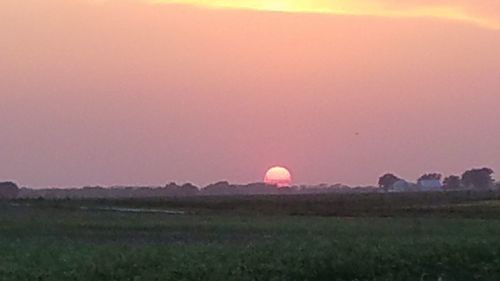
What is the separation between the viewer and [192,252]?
3189 centimetres

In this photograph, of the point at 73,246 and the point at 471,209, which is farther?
the point at 471,209

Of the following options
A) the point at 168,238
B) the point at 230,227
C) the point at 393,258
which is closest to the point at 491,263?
the point at 393,258

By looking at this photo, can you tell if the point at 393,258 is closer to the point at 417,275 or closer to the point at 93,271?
the point at 417,275

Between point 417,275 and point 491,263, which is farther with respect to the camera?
point 491,263

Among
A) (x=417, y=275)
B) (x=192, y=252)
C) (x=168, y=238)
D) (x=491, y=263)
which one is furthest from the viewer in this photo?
(x=168, y=238)

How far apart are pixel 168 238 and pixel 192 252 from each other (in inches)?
537

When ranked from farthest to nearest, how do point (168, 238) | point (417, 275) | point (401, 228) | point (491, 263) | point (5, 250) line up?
point (401, 228), point (168, 238), point (5, 250), point (491, 263), point (417, 275)

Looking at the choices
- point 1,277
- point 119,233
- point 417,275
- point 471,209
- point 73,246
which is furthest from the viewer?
point 471,209

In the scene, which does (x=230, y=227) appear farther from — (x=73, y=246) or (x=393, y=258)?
(x=393, y=258)

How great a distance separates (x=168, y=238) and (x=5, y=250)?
11.6 m

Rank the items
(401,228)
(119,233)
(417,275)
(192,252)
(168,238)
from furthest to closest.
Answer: (401,228)
(119,233)
(168,238)
(192,252)
(417,275)

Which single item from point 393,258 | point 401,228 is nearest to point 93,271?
point 393,258

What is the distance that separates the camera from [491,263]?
29.3 metres

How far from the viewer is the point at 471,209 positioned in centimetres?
8319
